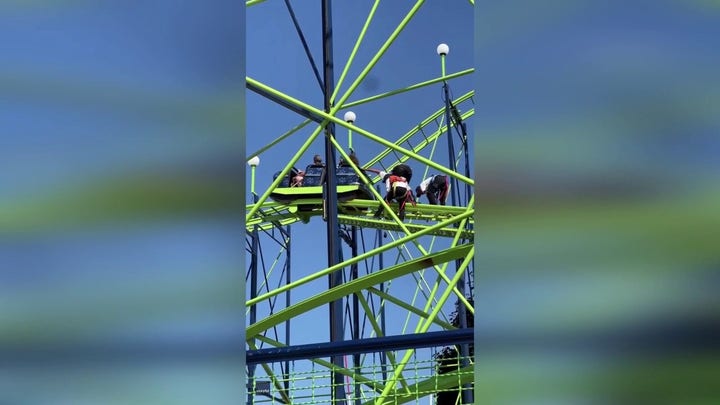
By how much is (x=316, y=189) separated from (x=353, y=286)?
3.75 meters

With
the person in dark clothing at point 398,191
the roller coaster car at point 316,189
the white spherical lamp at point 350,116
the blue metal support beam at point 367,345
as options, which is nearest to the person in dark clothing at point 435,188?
the roller coaster car at point 316,189

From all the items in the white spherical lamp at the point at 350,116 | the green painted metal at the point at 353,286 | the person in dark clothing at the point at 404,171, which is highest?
the white spherical lamp at the point at 350,116

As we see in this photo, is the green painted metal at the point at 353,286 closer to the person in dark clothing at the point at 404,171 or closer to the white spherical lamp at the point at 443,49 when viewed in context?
the person in dark clothing at the point at 404,171

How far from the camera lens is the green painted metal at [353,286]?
16.5 ft

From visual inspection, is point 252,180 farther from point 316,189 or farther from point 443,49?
point 443,49
